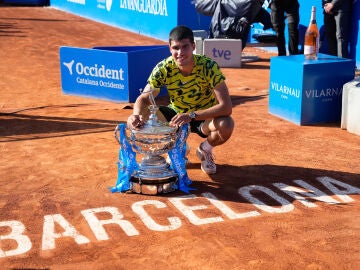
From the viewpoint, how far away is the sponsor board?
7012 millimetres

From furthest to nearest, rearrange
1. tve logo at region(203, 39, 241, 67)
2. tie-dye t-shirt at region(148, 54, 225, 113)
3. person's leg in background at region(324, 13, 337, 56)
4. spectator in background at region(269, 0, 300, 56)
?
tve logo at region(203, 39, 241, 67) < spectator in background at region(269, 0, 300, 56) < person's leg in background at region(324, 13, 337, 56) < tie-dye t-shirt at region(148, 54, 225, 113)

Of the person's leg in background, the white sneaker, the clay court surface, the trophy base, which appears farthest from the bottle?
the trophy base

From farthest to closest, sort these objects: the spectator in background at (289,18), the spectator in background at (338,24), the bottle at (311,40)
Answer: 1. the spectator in background at (289,18)
2. the spectator in background at (338,24)
3. the bottle at (311,40)

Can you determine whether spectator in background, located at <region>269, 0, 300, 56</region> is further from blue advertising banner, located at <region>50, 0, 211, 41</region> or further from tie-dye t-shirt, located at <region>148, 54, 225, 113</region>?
tie-dye t-shirt, located at <region>148, 54, 225, 113</region>

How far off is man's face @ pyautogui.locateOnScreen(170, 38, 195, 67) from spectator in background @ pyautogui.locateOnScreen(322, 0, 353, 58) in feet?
18.8

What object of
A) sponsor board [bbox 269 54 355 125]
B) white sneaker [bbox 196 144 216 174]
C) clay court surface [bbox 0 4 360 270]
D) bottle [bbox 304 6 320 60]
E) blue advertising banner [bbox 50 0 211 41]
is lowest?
clay court surface [bbox 0 4 360 270]

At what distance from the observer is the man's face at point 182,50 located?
15.9 feet

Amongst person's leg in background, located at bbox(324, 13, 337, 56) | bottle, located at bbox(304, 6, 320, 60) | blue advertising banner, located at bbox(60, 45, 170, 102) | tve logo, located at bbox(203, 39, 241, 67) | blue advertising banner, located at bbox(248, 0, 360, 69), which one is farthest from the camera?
tve logo, located at bbox(203, 39, 241, 67)

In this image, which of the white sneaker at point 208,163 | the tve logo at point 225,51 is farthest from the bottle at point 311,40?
the tve logo at point 225,51

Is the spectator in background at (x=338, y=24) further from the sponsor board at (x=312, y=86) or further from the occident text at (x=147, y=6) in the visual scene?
the occident text at (x=147, y=6)

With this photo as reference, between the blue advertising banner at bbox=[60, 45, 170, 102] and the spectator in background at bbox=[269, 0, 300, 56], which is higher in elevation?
the spectator in background at bbox=[269, 0, 300, 56]

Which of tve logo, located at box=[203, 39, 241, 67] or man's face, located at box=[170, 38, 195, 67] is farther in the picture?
tve logo, located at box=[203, 39, 241, 67]

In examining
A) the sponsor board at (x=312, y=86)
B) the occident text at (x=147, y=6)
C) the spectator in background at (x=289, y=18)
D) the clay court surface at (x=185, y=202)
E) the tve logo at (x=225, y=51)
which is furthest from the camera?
the occident text at (x=147, y=6)

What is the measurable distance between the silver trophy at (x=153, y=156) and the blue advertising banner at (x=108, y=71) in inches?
137
